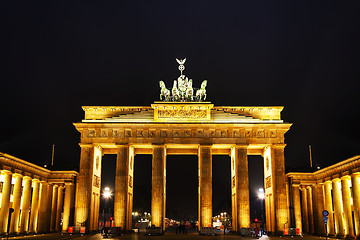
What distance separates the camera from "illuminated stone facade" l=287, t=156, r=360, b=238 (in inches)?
1430

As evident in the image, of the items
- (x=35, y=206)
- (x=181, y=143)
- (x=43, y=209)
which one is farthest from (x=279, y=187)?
(x=35, y=206)

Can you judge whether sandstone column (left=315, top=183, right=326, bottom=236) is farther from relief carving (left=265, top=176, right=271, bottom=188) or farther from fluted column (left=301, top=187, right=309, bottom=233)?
relief carving (left=265, top=176, right=271, bottom=188)

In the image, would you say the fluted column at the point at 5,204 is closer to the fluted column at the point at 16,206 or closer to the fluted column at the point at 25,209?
the fluted column at the point at 16,206

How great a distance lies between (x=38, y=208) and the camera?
160 ft

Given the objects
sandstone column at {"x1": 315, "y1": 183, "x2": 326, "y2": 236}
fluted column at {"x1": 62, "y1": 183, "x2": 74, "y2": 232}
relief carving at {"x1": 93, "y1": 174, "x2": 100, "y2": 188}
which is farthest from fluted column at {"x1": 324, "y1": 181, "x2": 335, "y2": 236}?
fluted column at {"x1": 62, "y1": 183, "x2": 74, "y2": 232}

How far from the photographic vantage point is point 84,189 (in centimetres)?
4531

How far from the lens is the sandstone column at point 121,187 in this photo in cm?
4459

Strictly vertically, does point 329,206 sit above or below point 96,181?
below

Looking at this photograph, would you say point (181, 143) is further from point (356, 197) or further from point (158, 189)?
point (356, 197)

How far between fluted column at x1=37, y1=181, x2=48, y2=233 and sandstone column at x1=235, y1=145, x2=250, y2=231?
2466cm

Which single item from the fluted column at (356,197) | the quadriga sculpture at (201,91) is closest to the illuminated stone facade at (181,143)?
the quadriga sculpture at (201,91)

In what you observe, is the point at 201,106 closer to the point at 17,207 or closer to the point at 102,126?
the point at 102,126

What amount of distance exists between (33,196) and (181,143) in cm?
2033

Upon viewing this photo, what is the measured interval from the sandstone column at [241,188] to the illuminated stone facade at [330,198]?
633 cm
